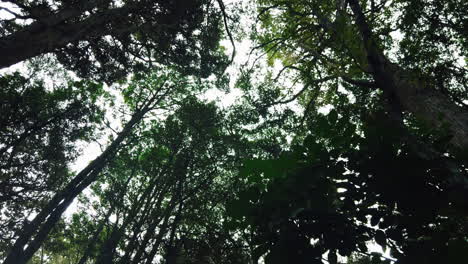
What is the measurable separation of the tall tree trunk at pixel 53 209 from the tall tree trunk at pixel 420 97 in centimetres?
1162

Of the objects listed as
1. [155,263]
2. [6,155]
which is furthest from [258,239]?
[6,155]

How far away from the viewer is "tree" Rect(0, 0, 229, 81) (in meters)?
4.72

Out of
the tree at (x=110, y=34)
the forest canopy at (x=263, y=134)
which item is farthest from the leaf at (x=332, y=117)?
the tree at (x=110, y=34)

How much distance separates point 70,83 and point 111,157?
165 inches

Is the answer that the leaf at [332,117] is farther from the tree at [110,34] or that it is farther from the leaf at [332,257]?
the tree at [110,34]

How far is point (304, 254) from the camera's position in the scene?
1.11m

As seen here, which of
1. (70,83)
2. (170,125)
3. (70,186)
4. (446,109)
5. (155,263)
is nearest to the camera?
(446,109)

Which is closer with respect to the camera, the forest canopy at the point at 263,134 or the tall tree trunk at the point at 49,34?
the forest canopy at the point at 263,134

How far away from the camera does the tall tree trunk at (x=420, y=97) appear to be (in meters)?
2.21

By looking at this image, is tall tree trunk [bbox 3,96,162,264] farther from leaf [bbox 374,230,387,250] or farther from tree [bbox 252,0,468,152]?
leaf [bbox 374,230,387,250]

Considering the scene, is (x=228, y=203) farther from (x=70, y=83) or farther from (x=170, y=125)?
(x=70, y=83)

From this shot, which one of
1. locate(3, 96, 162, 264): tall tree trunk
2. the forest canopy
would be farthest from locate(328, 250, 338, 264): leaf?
locate(3, 96, 162, 264): tall tree trunk

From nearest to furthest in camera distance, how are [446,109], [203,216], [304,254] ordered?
[304,254] → [446,109] → [203,216]

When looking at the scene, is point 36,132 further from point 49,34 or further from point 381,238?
point 381,238
